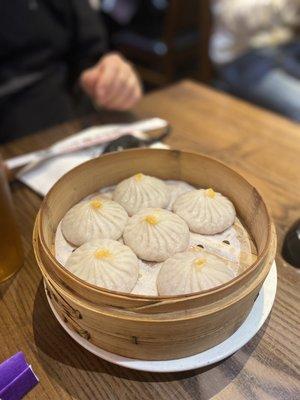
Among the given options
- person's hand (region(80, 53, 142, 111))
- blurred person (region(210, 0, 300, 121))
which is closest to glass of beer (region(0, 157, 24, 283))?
person's hand (region(80, 53, 142, 111))

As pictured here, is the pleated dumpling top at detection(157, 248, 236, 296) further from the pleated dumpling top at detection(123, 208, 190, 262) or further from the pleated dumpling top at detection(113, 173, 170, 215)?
the pleated dumpling top at detection(113, 173, 170, 215)

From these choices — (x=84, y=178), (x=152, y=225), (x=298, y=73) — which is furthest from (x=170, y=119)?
(x=298, y=73)

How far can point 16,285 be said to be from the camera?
2.32 feet

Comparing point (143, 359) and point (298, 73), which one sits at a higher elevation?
point (143, 359)

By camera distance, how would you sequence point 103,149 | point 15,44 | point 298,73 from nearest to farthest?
point 103,149, point 15,44, point 298,73

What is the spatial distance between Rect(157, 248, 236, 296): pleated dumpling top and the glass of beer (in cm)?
31

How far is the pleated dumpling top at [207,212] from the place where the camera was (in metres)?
0.66

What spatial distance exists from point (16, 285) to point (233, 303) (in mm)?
393

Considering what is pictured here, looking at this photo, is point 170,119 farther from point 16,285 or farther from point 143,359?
point 143,359

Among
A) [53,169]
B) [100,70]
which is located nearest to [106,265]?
[53,169]

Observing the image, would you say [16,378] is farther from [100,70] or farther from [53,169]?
[100,70]

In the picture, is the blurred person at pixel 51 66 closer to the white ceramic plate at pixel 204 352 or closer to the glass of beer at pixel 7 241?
the glass of beer at pixel 7 241

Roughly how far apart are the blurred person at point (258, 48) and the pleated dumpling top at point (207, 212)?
1.20 meters

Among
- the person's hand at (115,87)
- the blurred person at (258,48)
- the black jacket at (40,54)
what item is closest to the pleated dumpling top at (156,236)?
the person's hand at (115,87)
